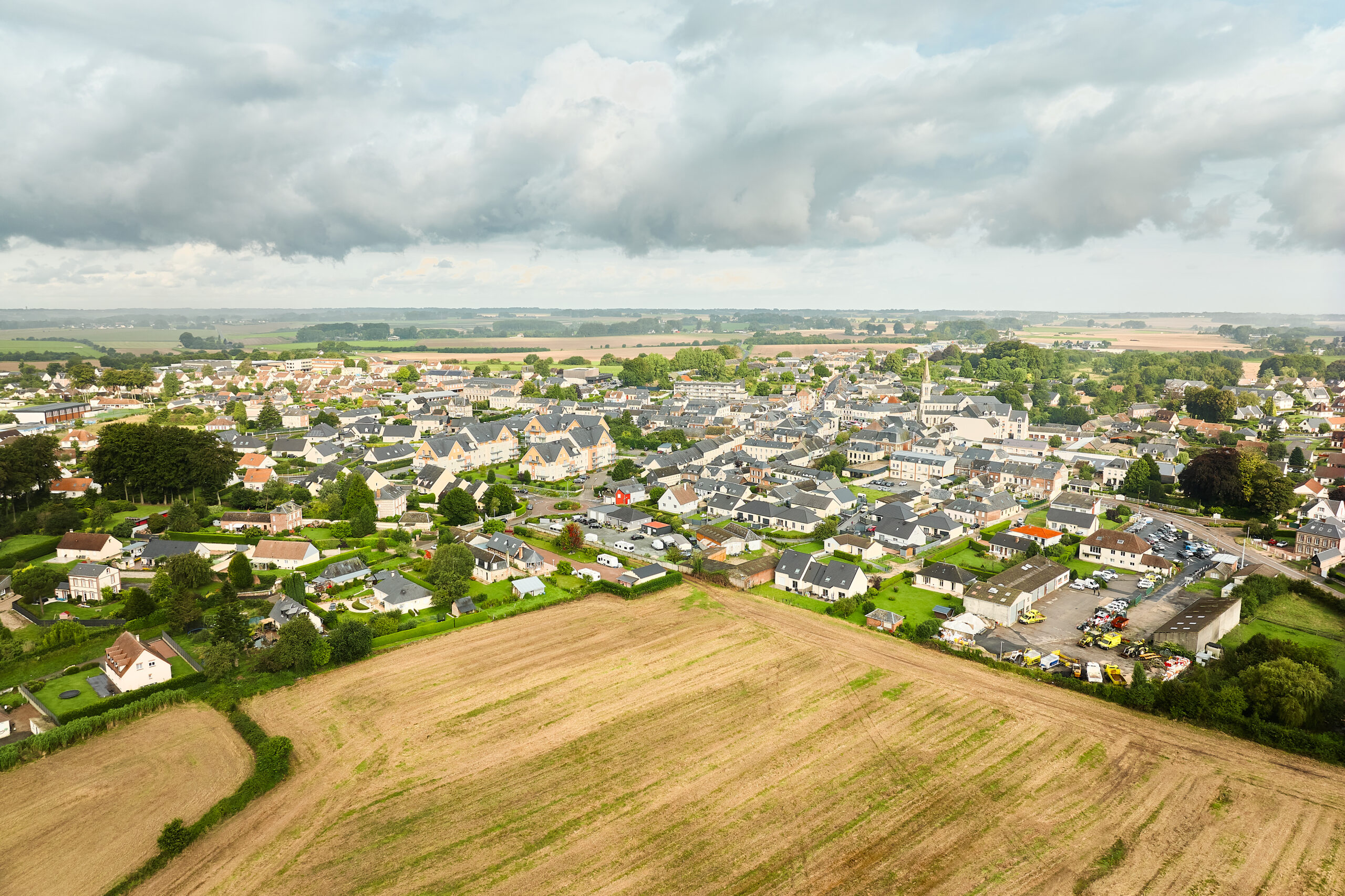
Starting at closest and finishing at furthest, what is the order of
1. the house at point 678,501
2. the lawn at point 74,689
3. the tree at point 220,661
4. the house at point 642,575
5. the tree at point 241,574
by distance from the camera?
the lawn at point 74,689, the tree at point 220,661, the tree at point 241,574, the house at point 642,575, the house at point 678,501

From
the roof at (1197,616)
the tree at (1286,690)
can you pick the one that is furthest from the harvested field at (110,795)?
the roof at (1197,616)

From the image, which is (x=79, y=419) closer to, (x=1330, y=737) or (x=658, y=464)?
(x=658, y=464)

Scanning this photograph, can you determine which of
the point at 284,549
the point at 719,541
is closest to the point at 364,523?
the point at 284,549

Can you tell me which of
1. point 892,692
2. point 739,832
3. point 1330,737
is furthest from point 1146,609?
point 739,832

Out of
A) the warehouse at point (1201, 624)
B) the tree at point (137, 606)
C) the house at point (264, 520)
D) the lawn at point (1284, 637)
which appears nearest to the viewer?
the lawn at point (1284, 637)

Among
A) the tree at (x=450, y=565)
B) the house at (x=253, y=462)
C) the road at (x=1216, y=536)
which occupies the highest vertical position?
the house at (x=253, y=462)

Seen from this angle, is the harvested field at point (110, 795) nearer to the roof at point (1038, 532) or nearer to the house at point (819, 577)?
the house at point (819, 577)
